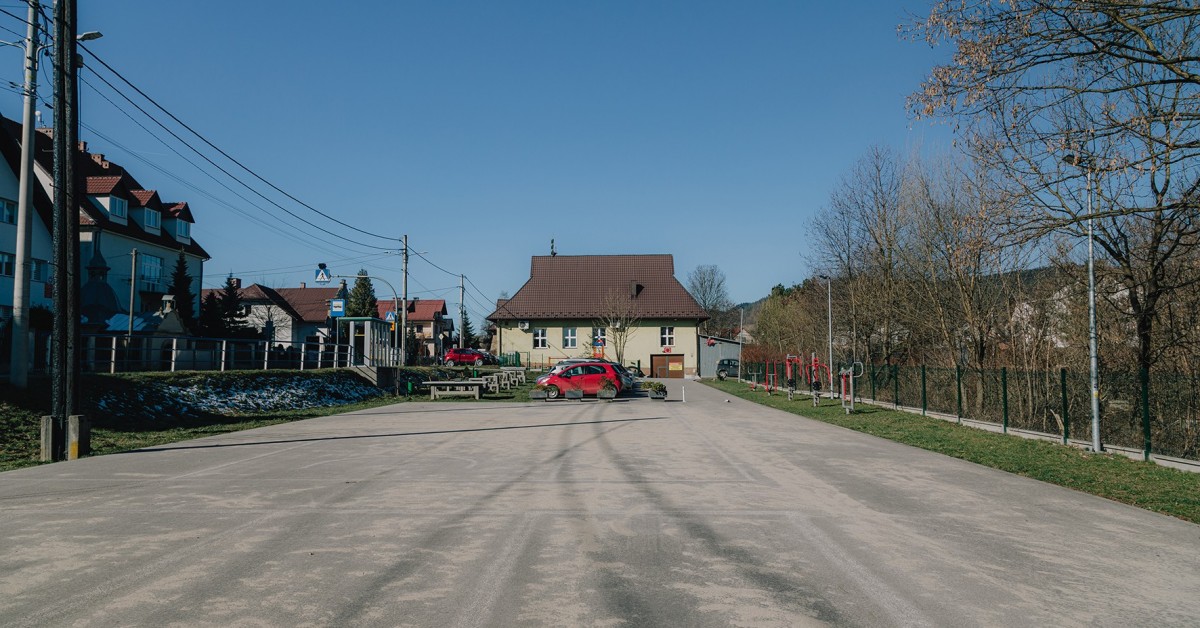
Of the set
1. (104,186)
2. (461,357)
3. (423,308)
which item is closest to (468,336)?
(423,308)

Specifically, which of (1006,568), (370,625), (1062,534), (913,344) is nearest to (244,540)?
(370,625)

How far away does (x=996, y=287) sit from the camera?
88.1 ft

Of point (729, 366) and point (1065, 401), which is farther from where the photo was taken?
point (729, 366)

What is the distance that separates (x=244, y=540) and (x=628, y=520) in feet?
12.4

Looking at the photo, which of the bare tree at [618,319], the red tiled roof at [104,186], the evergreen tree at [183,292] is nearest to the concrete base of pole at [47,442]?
the evergreen tree at [183,292]

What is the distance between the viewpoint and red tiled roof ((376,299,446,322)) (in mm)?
107162

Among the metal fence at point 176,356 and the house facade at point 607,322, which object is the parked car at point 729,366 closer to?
the house facade at point 607,322

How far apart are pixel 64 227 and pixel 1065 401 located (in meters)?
20.8

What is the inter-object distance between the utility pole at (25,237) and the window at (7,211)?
23364mm

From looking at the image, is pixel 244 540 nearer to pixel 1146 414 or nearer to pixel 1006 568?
pixel 1006 568

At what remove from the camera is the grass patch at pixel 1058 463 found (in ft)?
32.6

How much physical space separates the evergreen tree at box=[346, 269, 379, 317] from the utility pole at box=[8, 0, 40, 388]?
2697 inches

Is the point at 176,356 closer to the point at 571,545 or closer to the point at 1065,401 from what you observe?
the point at 571,545

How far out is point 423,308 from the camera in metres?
113
